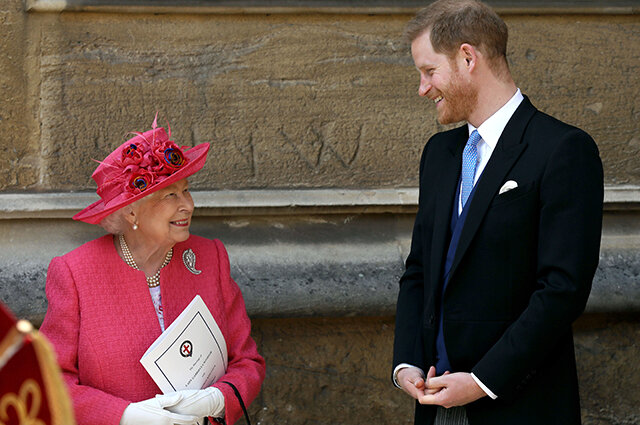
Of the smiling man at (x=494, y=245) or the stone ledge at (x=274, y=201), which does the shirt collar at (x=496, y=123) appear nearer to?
the smiling man at (x=494, y=245)

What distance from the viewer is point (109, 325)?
7.80 ft

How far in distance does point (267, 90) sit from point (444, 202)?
1489 mm

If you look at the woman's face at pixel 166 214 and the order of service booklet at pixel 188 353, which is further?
the woman's face at pixel 166 214

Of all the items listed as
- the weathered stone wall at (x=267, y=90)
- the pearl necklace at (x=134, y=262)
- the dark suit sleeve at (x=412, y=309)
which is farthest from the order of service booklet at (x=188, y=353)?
the weathered stone wall at (x=267, y=90)

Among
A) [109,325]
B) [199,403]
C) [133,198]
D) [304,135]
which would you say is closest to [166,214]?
A: [133,198]

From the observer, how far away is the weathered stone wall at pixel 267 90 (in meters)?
3.47

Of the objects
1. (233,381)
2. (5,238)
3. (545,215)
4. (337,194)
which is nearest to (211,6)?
(337,194)

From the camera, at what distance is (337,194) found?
358 cm

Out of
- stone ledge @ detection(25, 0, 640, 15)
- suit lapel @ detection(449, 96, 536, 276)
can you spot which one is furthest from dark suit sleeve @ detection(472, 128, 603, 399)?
stone ledge @ detection(25, 0, 640, 15)

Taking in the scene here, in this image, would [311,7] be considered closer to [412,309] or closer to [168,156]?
[168,156]

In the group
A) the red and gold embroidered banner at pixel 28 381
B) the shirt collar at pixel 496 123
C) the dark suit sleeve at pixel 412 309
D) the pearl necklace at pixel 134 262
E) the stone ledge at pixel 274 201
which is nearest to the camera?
the red and gold embroidered banner at pixel 28 381

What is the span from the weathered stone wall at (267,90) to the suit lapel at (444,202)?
4.13 feet

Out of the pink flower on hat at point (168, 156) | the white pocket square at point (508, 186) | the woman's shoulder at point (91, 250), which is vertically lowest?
the woman's shoulder at point (91, 250)

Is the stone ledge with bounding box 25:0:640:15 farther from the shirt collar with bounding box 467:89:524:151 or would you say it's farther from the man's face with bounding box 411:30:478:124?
the shirt collar with bounding box 467:89:524:151
